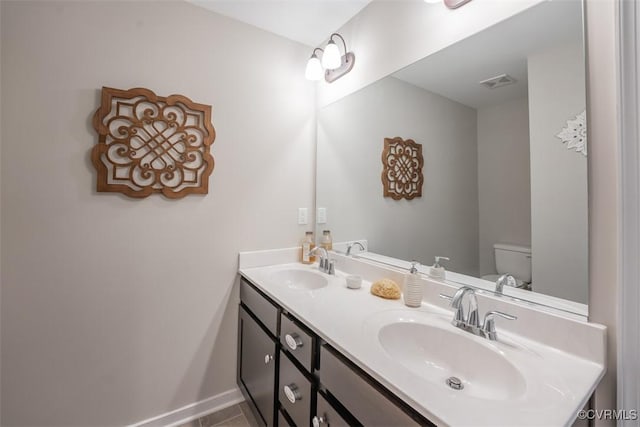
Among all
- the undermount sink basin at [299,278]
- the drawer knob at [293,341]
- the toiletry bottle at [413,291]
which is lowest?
the drawer knob at [293,341]

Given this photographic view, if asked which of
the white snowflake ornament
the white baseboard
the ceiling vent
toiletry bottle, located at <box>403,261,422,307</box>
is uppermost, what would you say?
the ceiling vent

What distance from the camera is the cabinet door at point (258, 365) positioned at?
4.25ft

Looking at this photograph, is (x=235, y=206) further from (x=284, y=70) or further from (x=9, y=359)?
(x=9, y=359)

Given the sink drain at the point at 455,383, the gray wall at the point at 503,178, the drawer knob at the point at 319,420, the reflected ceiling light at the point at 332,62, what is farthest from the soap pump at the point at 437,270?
the reflected ceiling light at the point at 332,62

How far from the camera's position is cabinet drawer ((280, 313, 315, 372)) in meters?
1.01

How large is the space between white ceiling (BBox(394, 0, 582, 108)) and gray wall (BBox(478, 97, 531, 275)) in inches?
2.5

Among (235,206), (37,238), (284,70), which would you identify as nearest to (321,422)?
(235,206)

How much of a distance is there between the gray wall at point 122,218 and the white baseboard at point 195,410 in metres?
0.04

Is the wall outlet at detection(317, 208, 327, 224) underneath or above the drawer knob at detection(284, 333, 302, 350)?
above

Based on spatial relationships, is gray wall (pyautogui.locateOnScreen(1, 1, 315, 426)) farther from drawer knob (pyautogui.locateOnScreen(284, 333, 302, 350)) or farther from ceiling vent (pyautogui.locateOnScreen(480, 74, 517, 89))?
ceiling vent (pyautogui.locateOnScreen(480, 74, 517, 89))

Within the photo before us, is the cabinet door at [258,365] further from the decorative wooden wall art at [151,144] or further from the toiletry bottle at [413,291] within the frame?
the decorative wooden wall art at [151,144]

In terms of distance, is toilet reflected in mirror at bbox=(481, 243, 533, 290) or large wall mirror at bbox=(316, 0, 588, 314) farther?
toilet reflected in mirror at bbox=(481, 243, 533, 290)

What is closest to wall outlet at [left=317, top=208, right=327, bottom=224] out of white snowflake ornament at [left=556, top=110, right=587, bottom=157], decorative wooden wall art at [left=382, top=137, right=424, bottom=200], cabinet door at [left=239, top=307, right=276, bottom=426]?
decorative wooden wall art at [left=382, top=137, right=424, bottom=200]

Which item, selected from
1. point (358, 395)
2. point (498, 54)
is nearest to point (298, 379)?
point (358, 395)
